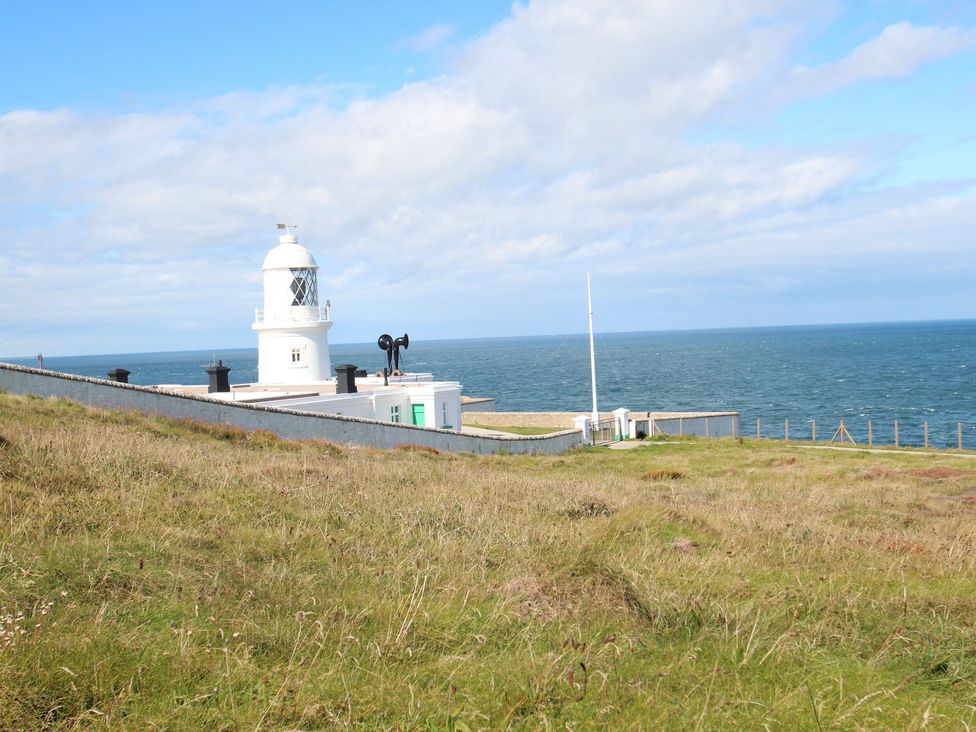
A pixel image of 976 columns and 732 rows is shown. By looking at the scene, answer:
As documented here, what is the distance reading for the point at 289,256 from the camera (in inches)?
1369

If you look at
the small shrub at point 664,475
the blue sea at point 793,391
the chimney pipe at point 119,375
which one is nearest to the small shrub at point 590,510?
the small shrub at point 664,475

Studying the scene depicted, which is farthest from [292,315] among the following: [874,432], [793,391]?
[793,391]

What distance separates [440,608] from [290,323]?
30006 millimetres

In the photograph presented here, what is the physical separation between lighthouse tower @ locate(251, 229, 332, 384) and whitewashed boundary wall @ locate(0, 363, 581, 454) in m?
9.20

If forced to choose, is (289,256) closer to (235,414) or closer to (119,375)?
(119,375)

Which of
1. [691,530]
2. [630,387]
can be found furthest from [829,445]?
[630,387]

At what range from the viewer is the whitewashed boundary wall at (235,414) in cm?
1939

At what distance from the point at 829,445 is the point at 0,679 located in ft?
116

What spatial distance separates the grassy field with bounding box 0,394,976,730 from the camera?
4020mm

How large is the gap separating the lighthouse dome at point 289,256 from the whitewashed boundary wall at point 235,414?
11182 mm

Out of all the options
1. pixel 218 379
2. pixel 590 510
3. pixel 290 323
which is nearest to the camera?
pixel 590 510

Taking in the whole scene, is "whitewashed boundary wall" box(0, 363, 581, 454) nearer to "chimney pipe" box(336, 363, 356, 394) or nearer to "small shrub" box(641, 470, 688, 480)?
"chimney pipe" box(336, 363, 356, 394)

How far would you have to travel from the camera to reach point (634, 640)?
5.14 meters

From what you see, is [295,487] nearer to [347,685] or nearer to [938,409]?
[347,685]
